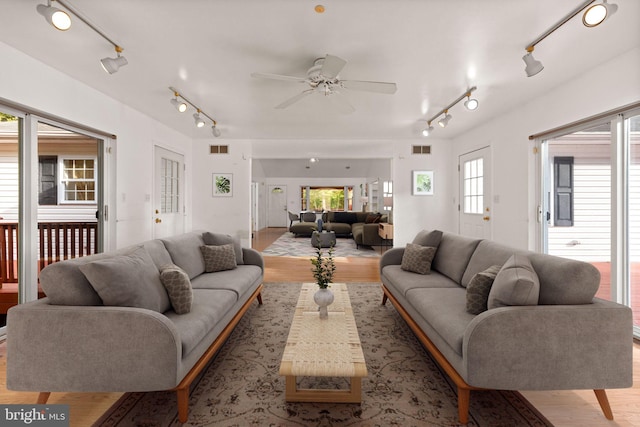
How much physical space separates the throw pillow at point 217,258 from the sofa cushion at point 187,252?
0.05 m

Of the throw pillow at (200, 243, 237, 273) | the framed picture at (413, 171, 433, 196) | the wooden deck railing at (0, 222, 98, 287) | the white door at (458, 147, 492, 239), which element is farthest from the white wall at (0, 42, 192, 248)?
the white door at (458, 147, 492, 239)

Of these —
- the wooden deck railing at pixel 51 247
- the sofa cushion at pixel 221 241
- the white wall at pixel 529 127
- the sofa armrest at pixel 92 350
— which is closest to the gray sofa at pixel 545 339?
the sofa armrest at pixel 92 350

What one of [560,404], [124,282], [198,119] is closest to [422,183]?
[198,119]

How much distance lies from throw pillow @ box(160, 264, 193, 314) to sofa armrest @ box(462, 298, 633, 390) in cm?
169

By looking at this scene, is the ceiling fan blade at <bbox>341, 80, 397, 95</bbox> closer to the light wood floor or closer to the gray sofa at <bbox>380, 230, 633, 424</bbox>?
the gray sofa at <bbox>380, 230, 633, 424</bbox>

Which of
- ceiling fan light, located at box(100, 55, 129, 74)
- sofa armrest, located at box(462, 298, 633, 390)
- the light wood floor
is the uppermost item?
ceiling fan light, located at box(100, 55, 129, 74)

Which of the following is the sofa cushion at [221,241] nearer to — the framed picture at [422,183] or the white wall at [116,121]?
the white wall at [116,121]

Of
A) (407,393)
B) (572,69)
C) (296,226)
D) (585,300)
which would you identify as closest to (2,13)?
(407,393)

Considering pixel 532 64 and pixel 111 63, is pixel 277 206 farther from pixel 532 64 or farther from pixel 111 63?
pixel 532 64

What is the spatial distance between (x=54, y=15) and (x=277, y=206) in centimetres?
1179

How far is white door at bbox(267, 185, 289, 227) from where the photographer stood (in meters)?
13.7

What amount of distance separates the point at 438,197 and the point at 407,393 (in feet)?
16.6

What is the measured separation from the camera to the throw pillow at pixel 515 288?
5.62 feet

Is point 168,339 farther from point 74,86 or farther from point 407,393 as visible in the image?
point 74,86
